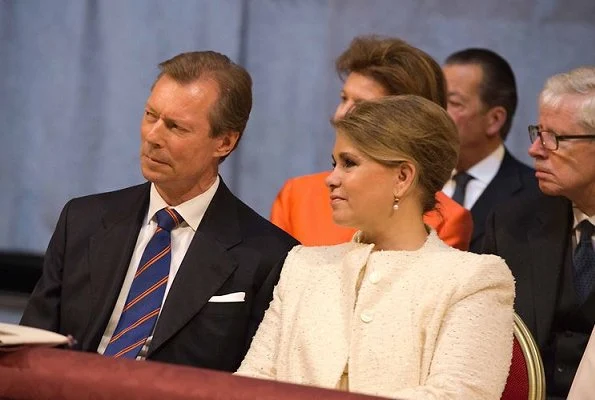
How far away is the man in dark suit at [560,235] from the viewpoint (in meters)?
3.14

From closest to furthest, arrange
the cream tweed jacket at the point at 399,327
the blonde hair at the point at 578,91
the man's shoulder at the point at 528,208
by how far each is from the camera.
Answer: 1. the cream tweed jacket at the point at 399,327
2. the blonde hair at the point at 578,91
3. the man's shoulder at the point at 528,208

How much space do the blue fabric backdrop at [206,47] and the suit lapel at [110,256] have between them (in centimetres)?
192

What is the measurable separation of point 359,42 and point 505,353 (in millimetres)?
1431

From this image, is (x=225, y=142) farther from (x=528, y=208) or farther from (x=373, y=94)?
(x=528, y=208)

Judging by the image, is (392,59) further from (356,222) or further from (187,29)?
(187,29)

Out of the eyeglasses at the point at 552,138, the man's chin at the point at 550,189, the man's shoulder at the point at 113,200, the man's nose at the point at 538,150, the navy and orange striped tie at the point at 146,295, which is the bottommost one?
the navy and orange striped tie at the point at 146,295

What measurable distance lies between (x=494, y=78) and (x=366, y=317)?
8.44 feet

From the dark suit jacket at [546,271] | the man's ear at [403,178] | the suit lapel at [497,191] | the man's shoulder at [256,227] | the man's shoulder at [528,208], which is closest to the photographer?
the man's ear at [403,178]

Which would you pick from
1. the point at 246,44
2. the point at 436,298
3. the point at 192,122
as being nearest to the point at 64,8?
the point at 246,44

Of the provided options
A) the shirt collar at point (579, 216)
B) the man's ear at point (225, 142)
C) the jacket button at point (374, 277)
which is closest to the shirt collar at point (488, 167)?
the shirt collar at point (579, 216)

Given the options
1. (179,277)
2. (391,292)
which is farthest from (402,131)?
(179,277)

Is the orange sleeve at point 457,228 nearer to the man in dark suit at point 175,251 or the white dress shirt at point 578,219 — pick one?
the white dress shirt at point 578,219

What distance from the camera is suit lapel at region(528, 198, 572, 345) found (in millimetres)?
3148

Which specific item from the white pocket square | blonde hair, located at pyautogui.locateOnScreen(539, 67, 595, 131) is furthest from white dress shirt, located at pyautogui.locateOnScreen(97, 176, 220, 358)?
blonde hair, located at pyautogui.locateOnScreen(539, 67, 595, 131)
